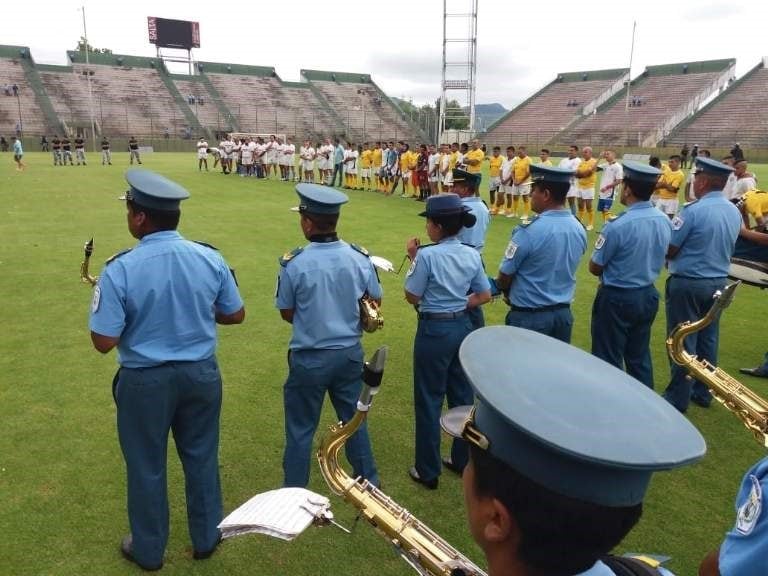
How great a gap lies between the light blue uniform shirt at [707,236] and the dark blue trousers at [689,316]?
0.31 feet

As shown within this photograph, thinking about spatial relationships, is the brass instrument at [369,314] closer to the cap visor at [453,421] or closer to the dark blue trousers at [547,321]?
the cap visor at [453,421]

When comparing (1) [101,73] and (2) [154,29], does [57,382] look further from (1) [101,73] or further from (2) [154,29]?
(2) [154,29]

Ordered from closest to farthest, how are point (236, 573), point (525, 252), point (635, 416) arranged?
1. point (635, 416)
2. point (236, 573)
3. point (525, 252)

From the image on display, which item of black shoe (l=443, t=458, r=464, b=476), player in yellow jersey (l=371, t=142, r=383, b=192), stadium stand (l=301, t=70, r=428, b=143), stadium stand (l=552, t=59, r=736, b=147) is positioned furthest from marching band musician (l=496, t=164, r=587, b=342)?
stadium stand (l=301, t=70, r=428, b=143)

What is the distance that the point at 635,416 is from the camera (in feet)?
3.79

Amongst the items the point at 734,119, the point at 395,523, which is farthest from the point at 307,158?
the point at 734,119

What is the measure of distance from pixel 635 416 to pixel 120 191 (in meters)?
20.9

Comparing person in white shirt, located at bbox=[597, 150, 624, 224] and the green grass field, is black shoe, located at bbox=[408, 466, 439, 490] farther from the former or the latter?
person in white shirt, located at bbox=[597, 150, 624, 224]

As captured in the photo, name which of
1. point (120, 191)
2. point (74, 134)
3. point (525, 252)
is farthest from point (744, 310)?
point (74, 134)

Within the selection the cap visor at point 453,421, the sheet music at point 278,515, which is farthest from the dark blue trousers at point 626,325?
the sheet music at point 278,515

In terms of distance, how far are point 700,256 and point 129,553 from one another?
5221 millimetres

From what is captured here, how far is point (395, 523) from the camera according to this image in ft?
6.02

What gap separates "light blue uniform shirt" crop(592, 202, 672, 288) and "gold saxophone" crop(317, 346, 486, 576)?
3.75m

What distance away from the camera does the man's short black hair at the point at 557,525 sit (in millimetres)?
1222
